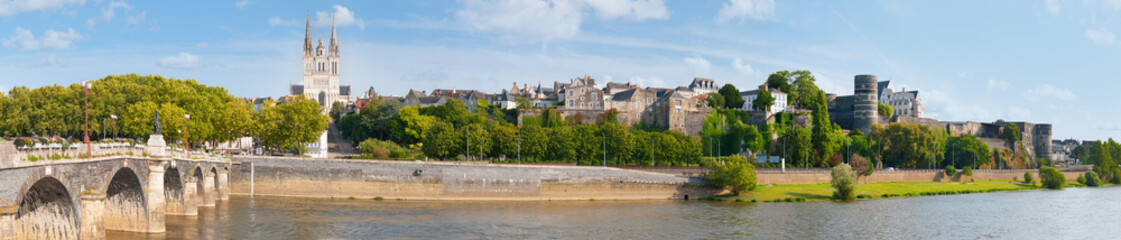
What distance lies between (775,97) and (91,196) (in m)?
111

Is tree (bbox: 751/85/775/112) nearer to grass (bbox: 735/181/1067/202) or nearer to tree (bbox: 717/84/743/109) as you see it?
tree (bbox: 717/84/743/109)

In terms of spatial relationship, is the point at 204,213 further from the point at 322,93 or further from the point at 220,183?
the point at 322,93

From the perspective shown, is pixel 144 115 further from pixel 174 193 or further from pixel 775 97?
pixel 775 97

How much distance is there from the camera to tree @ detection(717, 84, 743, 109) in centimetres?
12606

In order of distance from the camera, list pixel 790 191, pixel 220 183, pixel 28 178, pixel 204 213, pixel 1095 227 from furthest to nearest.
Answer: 1. pixel 790 191
2. pixel 220 183
3. pixel 1095 227
4. pixel 204 213
5. pixel 28 178

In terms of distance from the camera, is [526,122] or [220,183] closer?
[220,183]

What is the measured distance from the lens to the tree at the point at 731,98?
126062 millimetres

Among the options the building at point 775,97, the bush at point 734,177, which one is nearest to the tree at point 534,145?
the bush at point 734,177

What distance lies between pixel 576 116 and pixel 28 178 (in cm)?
9064

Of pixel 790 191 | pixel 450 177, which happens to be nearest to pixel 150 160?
pixel 450 177

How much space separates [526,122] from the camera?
369 ft

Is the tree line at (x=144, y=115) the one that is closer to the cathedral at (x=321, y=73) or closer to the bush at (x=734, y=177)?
the bush at (x=734, y=177)

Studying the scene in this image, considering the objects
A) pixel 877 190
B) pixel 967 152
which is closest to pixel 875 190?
pixel 877 190

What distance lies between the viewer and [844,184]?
79.4m
